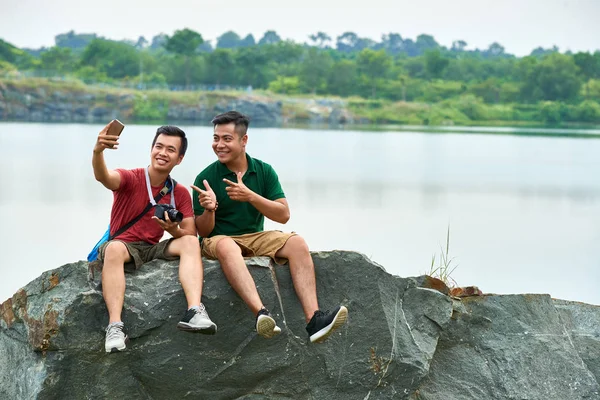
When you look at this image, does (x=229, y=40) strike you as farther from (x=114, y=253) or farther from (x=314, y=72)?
(x=114, y=253)

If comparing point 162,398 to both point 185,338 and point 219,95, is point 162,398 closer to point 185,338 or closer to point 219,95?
point 185,338

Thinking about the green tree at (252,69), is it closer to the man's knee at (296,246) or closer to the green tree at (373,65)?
the green tree at (373,65)

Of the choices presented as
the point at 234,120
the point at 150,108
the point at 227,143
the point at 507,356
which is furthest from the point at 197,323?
the point at 150,108

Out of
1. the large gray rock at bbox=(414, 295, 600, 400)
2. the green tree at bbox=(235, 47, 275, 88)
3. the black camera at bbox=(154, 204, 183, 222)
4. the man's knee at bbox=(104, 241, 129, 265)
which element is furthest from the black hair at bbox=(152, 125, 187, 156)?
the green tree at bbox=(235, 47, 275, 88)

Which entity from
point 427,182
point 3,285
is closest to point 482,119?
point 427,182

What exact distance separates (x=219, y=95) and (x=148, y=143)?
1757 inches

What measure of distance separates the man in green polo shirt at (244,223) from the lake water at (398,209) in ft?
17.7

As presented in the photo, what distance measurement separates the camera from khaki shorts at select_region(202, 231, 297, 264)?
5.24 m

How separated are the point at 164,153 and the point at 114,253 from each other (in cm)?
68

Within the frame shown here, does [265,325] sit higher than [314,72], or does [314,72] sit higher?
[265,325]

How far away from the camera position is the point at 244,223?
5457mm

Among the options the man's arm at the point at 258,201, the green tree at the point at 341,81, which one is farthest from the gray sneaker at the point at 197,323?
the green tree at the point at 341,81

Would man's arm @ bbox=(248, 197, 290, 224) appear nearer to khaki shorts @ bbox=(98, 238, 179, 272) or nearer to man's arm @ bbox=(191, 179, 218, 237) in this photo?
man's arm @ bbox=(191, 179, 218, 237)

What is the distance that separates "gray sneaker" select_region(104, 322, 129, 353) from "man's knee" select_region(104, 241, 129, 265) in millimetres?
364
